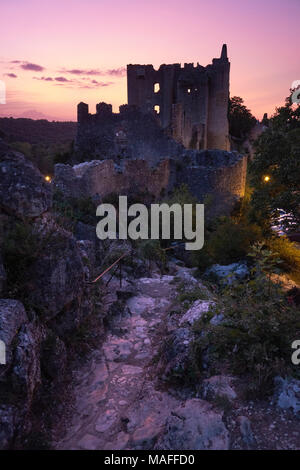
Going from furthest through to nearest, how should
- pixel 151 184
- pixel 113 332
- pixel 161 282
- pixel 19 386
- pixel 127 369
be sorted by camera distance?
pixel 151 184
pixel 161 282
pixel 113 332
pixel 127 369
pixel 19 386

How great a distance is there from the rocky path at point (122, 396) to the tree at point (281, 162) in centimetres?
473

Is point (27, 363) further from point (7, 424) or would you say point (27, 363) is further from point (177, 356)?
point (177, 356)

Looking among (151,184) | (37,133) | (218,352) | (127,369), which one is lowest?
(127,369)

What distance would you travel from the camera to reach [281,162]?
28.4 ft

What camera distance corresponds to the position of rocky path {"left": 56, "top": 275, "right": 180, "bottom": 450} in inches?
138

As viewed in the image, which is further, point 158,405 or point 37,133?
point 37,133

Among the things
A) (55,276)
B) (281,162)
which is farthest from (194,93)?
(55,276)

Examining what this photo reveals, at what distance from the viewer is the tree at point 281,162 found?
838 centimetres

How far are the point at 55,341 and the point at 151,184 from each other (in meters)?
11.4

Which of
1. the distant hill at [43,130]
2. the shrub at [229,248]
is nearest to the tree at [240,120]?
the distant hill at [43,130]

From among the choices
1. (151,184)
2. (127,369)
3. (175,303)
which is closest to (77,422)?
(127,369)

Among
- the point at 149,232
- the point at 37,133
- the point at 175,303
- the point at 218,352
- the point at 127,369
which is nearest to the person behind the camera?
the point at 218,352

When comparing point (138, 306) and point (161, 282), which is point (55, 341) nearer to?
point (138, 306)

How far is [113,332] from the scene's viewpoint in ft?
19.2
